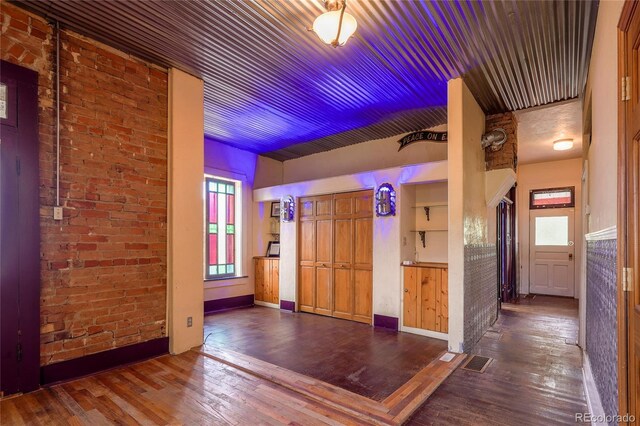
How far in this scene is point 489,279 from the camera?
16.5 feet

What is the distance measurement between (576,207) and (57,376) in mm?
9346

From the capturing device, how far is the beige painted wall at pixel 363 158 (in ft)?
18.2

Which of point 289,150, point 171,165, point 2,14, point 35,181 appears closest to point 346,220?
point 289,150

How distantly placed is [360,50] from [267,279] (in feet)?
15.7

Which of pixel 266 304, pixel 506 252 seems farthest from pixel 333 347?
pixel 506 252

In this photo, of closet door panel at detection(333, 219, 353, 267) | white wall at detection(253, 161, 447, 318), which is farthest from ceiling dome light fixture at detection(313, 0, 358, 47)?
closet door panel at detection(333, 219, 353, 267)

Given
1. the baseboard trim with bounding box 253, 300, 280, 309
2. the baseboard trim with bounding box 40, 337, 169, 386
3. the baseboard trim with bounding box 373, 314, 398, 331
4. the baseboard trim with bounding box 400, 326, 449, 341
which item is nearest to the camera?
the baseboard trim with bounding box 40, 337, 169, 386

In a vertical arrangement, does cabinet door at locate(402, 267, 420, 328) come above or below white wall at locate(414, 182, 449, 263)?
below

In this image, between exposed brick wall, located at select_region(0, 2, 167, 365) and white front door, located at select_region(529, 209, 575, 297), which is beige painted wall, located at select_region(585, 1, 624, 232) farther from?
white front door, located at select_region(529, 209, 575, 297)

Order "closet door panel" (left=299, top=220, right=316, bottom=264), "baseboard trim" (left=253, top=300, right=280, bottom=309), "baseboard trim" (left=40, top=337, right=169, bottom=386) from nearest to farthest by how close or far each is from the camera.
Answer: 1. "baseboard trim" (left=40, top=337, right=169, bottom=386)
2. "closet door panel" (left=299, top=220, right=316, bottom=264)
3. "baseboard trim" (left=253, top=300, right=280, bottom=309)

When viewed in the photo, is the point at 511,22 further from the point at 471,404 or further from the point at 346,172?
the point at 346,172

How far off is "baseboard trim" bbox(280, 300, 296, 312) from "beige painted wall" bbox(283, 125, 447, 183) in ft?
8.64

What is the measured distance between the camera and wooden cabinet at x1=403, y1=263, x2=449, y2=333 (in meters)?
4.48

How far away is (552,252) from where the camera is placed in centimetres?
769
